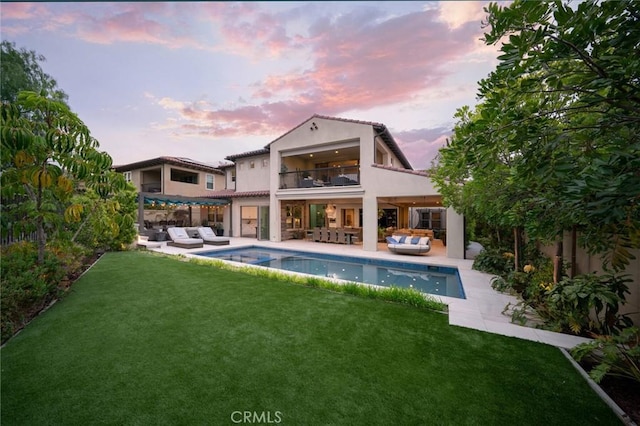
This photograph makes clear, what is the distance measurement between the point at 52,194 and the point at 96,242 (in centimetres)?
945

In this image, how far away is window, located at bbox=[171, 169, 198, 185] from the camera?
24.3m

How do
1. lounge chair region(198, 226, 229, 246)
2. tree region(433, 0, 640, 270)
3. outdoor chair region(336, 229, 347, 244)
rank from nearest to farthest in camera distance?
tree region(433, 0, 640, 270)
lounge chair region(198, 226, 229, 246)
outdoor chair region(336, 229, 347, 244)

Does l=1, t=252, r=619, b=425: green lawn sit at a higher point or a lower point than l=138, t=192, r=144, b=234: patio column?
lower

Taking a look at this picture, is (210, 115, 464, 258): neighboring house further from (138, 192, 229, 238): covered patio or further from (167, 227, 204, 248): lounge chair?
(167, 227, 204, 248): lounge chair

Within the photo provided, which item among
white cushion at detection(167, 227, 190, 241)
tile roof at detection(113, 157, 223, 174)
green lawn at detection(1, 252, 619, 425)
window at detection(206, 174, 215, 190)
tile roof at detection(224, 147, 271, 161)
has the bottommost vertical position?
green lawn at detection(1, 252, 619, 425)

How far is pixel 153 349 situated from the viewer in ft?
12.9

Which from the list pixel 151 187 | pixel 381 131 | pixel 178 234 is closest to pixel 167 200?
pixel 178 234

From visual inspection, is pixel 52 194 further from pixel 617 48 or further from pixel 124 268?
pixel 617 48

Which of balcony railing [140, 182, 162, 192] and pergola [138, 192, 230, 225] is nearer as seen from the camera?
pergola [138, 192, 230, 225]

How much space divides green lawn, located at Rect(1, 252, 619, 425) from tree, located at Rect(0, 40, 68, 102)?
18.2 metres

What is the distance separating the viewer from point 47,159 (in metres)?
4.46

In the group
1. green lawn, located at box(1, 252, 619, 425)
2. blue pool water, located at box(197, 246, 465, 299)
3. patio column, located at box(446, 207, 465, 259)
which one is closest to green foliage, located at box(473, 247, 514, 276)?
blue pool water, located at box(197, 246, 465, 299)

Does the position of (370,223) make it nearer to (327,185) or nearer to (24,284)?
(327,185)

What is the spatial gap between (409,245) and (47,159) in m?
13.3
